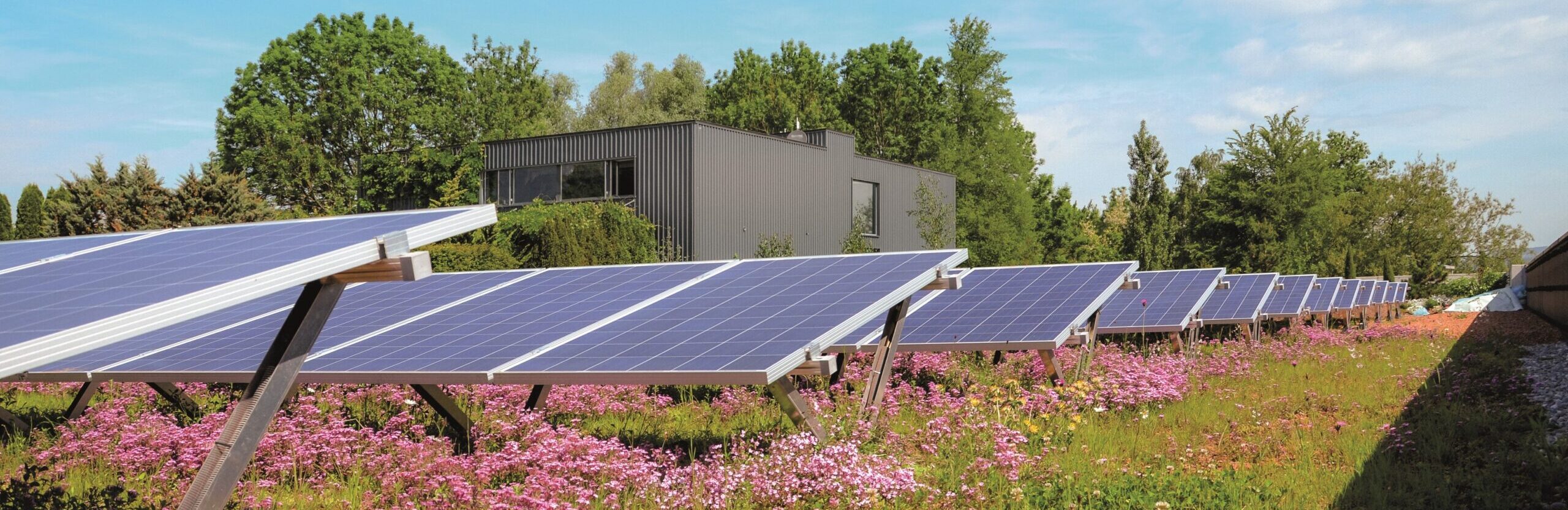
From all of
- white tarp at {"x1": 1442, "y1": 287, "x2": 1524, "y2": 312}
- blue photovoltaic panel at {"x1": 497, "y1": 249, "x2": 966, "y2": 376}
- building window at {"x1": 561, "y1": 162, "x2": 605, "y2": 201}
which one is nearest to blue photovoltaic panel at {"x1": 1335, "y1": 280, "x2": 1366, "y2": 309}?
white tarp at {"x1": 1442, "y1": 287, "x2": 1524, "y2": 312}

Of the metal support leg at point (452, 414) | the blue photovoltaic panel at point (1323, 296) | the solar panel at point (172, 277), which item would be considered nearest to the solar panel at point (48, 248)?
the solar panel at point (172, 277)

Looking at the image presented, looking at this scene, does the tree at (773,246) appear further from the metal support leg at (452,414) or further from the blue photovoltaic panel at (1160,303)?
the metal support leg at (452,414)

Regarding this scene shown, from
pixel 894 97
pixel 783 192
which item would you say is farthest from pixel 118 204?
pixel 894 97

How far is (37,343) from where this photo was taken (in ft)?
14.6

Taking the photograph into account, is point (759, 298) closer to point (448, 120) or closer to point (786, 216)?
point (786, 216)

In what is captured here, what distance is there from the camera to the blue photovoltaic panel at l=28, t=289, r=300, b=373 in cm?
1048

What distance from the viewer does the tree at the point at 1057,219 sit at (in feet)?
252

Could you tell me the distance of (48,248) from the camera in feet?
31.6

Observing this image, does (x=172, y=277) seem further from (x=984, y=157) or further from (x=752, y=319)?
(x=984, y=157)

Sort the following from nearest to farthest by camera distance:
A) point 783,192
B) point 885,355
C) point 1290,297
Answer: point 885,355 → point 1290,297 → point 783,192

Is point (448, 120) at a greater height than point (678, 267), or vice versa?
point (448, 120)

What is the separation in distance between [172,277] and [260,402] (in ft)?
2.55

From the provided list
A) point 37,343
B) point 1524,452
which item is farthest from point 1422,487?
point 37,343

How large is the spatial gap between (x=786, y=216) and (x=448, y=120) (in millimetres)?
25207
